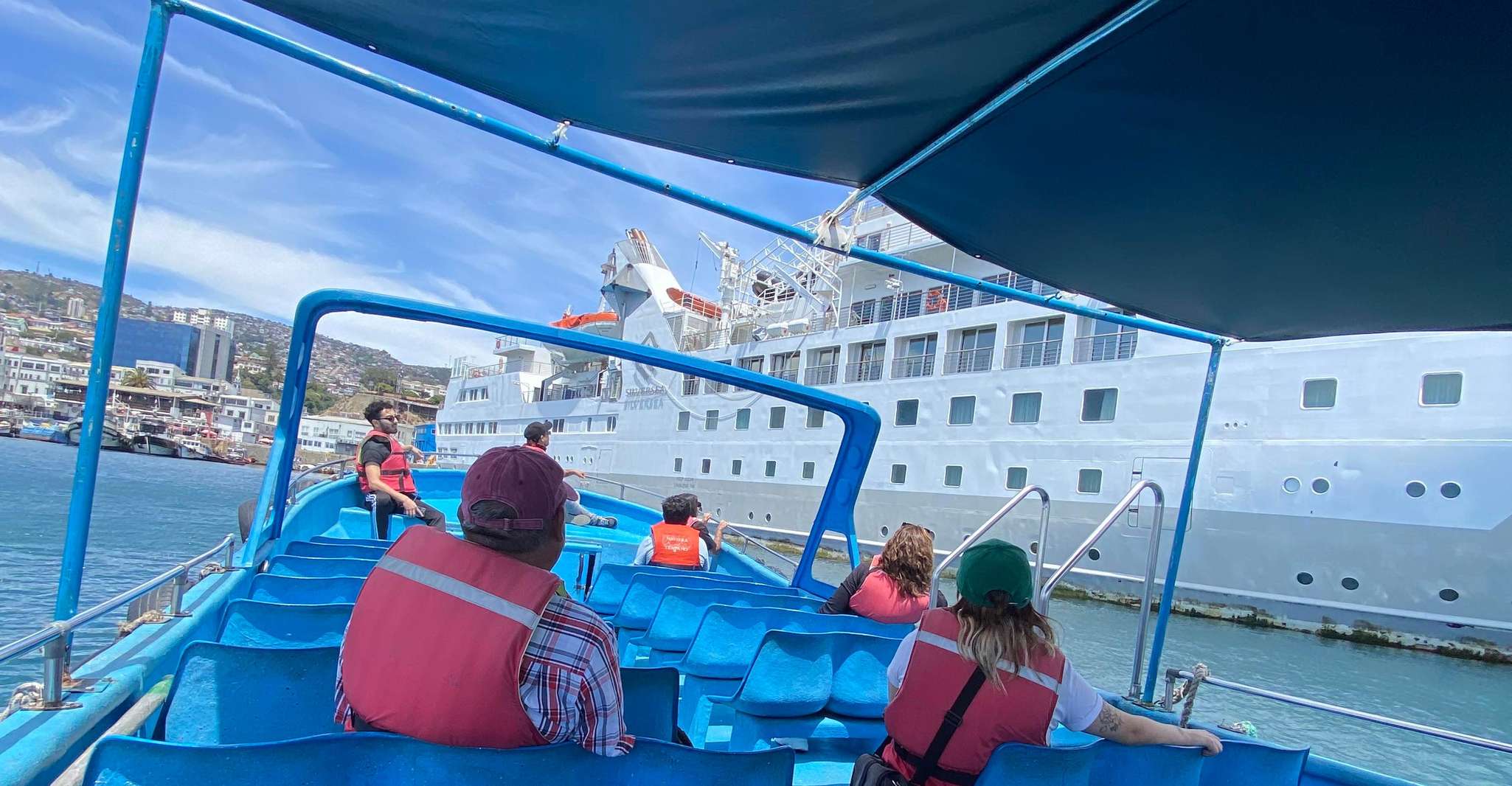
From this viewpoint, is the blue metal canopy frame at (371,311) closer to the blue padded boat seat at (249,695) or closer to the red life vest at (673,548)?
the blue padded boat seat at (249,695)

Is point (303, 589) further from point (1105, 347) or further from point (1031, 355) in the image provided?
point (1031, 355)

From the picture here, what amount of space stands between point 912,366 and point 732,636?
62.7ft

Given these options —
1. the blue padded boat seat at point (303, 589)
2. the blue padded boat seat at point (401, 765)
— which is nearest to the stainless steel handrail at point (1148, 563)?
the blue padded boat seat at point (401, 765)

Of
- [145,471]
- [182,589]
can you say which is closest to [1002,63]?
[182,589]

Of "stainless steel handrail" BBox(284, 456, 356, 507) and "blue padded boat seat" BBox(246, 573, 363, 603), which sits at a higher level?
"blue padded boat seat" BBox(246, 573, 363, 603)

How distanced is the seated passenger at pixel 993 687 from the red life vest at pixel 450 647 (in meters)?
0.95

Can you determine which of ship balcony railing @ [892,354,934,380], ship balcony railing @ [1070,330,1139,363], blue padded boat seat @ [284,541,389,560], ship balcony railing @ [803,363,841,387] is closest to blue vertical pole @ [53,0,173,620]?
blue padded boat seat @ [284,541,389,560]

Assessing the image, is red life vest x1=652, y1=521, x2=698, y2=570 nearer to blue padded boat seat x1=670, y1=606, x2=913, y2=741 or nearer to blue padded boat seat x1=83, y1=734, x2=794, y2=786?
blue padded boat seat x1=670, y1=606, x2=913, y2=741

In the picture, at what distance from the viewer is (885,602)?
3775 mm

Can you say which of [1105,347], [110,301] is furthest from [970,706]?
[1105,347]

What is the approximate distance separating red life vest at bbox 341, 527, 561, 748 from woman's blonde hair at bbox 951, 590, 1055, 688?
1.03 meters

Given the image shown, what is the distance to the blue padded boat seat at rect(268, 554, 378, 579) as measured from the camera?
366cm

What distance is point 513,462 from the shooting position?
175 centimetres

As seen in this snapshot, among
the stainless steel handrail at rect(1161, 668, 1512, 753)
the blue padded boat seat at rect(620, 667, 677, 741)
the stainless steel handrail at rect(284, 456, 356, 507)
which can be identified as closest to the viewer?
the blue padded boat seat at rect(620, 667, 677, 741)
